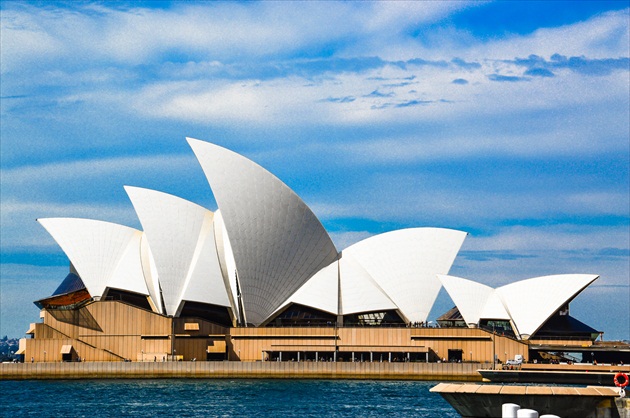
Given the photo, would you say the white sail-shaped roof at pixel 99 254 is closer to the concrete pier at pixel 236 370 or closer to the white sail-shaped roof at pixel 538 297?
the concrete pier at pixel 236 370

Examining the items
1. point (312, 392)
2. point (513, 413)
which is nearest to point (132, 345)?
point (312, 392)

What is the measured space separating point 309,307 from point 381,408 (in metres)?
26.8

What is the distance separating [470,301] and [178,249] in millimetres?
19785

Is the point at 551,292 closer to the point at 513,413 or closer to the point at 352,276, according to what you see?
the point at 352,276

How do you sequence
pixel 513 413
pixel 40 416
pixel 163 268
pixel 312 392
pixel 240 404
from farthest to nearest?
pixel 163 268, pixel 312 392, pixel 240 404, pixel 40 416, pixel 513 413

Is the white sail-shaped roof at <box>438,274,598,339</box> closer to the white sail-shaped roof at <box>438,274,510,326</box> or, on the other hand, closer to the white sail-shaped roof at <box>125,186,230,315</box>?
the white sail-shaped roof at <box>438,274,510,326</box>

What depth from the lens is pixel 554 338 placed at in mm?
65250

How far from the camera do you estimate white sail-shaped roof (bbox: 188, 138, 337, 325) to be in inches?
2432

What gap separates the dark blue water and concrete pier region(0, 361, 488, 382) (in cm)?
240

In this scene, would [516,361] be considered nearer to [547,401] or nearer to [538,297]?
[538,297]

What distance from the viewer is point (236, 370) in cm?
6081

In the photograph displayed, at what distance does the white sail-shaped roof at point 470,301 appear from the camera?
217ft

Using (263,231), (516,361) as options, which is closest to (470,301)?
(516,361)

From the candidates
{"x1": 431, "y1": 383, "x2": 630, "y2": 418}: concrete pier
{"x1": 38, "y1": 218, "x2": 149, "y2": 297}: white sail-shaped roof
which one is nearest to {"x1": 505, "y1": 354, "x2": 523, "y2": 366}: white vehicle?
{"x1": 38, "y1": 218, "x2": 149, "y2": 297}: white sail-shaped roof
